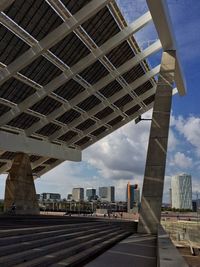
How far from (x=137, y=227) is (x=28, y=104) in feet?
39.0

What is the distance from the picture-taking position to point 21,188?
32656 mm

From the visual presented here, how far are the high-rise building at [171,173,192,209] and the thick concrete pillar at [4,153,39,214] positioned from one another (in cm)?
8318

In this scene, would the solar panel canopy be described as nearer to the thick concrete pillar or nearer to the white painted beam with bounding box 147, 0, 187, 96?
the white painted beam with bounding box 147, 0, 187, 96

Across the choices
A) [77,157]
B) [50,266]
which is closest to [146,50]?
[77,157]

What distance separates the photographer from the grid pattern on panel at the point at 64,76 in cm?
2012

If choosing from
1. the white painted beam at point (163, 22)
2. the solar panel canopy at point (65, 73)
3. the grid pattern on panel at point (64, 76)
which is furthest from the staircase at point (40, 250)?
the white painted beam at point (163, 22)

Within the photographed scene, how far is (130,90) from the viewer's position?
3197 centimetres

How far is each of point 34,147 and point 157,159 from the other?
50.9 ft

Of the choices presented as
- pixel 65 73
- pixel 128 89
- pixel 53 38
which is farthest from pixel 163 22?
pixel 128 89

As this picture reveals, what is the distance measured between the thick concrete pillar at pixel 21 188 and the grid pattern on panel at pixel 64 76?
9.23ft

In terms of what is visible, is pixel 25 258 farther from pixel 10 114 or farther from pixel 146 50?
pixel 146 50

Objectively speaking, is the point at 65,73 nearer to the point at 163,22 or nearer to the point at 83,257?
the point at 163,22

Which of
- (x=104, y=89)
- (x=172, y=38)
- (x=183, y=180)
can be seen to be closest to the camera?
(x=172, y=38)

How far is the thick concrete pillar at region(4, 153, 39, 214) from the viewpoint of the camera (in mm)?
31438
